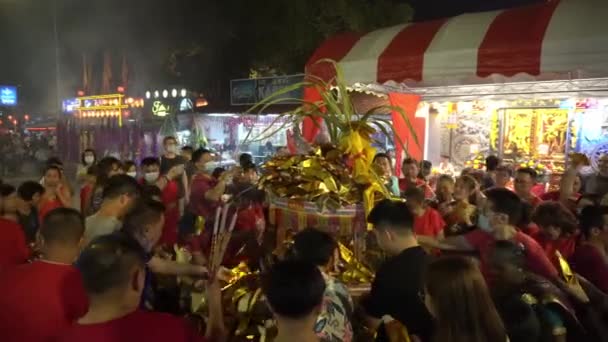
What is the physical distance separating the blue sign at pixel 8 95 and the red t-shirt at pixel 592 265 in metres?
34.4

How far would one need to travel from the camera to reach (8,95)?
30875 millimetres

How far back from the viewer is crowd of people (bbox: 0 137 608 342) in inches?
65.1

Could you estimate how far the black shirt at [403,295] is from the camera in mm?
2191

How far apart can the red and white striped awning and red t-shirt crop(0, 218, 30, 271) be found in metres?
4.15

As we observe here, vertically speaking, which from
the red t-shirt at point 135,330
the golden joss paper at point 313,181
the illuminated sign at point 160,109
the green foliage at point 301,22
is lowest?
the red t-shirt at point 135,330

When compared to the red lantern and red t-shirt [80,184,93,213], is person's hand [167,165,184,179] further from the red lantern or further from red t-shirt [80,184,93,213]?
the red lantern

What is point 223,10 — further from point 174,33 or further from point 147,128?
point 147,128

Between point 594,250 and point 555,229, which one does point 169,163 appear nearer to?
point 555,229

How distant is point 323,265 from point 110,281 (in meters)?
0.91

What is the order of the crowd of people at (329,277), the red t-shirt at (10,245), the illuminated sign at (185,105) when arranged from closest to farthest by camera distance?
the crowd of people at (329,277) < the red t-shirt at (10,245) < the illuminated sign at (185,105)

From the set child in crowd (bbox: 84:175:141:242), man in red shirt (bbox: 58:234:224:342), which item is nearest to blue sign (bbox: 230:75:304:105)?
child in crowd (bbox: 84:175:141:242)

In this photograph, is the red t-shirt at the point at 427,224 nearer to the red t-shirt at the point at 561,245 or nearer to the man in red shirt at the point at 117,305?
the red t-shirt at the point at 561,245

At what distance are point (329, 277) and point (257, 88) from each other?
9.77m

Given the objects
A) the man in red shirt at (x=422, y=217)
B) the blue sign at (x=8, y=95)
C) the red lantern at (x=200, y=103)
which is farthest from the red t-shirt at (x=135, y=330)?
the blue sign at (x=8, y=95)
